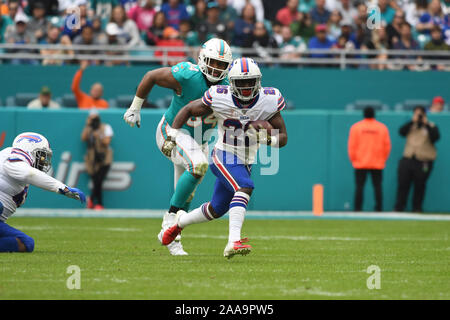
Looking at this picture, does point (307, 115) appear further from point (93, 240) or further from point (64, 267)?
point (64, 267)

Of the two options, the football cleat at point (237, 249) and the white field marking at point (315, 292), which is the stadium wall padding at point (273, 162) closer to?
the football cleat at point (237, 249)

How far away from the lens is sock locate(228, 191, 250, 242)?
24.6 feet

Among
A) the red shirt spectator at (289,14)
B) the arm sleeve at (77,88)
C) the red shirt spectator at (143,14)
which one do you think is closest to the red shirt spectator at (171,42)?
the red shirt spectator at (143,14)

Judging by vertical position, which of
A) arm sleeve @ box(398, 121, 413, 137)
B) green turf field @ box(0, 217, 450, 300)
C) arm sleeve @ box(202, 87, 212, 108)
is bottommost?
green turf field @ box(0, 217, 450, 300)

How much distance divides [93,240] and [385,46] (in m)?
9.47

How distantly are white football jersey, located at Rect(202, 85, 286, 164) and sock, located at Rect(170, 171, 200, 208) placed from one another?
0.45 meters

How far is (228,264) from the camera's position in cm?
761

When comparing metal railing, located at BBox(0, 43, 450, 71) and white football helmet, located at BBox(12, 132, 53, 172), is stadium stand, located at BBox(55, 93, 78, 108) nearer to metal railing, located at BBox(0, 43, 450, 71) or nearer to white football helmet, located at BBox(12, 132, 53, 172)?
metal railing, located at BBox(0, 43, 450, 71)

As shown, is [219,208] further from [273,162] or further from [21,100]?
[21,100]

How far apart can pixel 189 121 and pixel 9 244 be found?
204 cm

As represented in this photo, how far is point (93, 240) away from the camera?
32.7 feet

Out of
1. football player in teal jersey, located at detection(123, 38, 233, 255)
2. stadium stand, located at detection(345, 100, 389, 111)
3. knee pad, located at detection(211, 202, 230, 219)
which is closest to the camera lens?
knee pad, located at detection(211, 202, 230, 219)

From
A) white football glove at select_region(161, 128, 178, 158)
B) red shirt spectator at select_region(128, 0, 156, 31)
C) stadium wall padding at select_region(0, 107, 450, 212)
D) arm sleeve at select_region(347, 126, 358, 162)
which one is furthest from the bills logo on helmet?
red shirt spectator at select_region(128, 0, 156, 31)

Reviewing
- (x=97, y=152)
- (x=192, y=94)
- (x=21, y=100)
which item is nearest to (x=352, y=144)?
(x=97, y=152)
